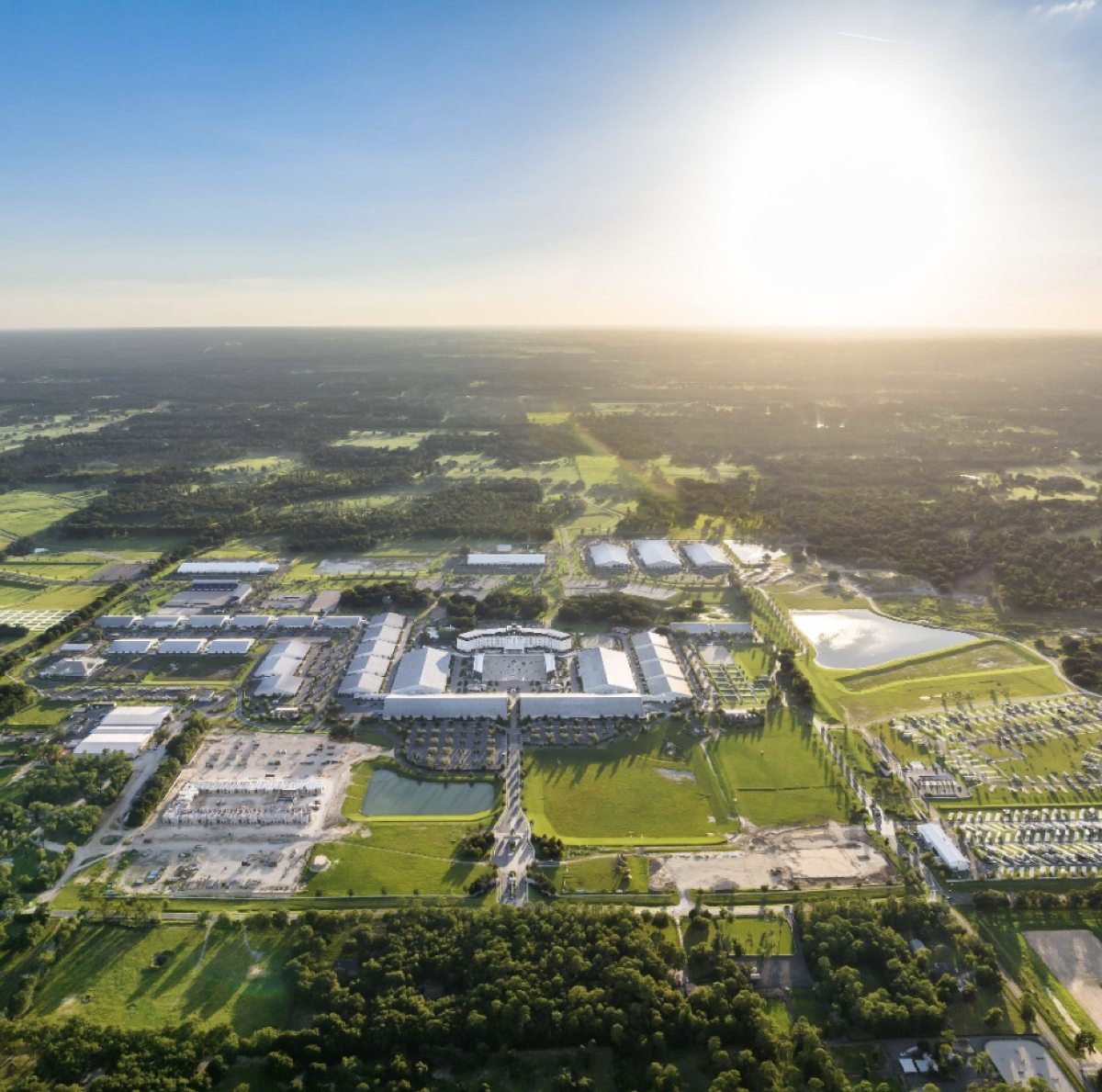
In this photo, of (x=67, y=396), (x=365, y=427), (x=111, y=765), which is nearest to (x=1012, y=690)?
(x=111, y=765)

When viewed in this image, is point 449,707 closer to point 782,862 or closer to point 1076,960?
point 782,862

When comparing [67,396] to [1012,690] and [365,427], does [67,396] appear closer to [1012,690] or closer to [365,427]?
[365,427]

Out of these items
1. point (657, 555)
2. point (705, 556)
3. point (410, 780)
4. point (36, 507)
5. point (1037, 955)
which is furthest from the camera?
point (36, 507)

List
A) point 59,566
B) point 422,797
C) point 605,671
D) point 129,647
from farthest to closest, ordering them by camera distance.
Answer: point 59,566
point 129,647
point 605,671
point 422,797

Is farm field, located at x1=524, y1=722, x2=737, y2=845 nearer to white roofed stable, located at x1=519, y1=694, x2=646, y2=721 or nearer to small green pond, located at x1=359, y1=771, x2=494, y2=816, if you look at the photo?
white roofed stable, located at x1=519, y1=694, x2=646, y2=721

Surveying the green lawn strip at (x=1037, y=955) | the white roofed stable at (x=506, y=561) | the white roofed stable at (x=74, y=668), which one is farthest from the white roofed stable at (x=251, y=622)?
the green lawn strip at (x=1037, y=955)

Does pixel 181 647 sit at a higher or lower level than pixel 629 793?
higher

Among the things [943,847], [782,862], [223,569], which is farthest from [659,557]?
[223,569]
